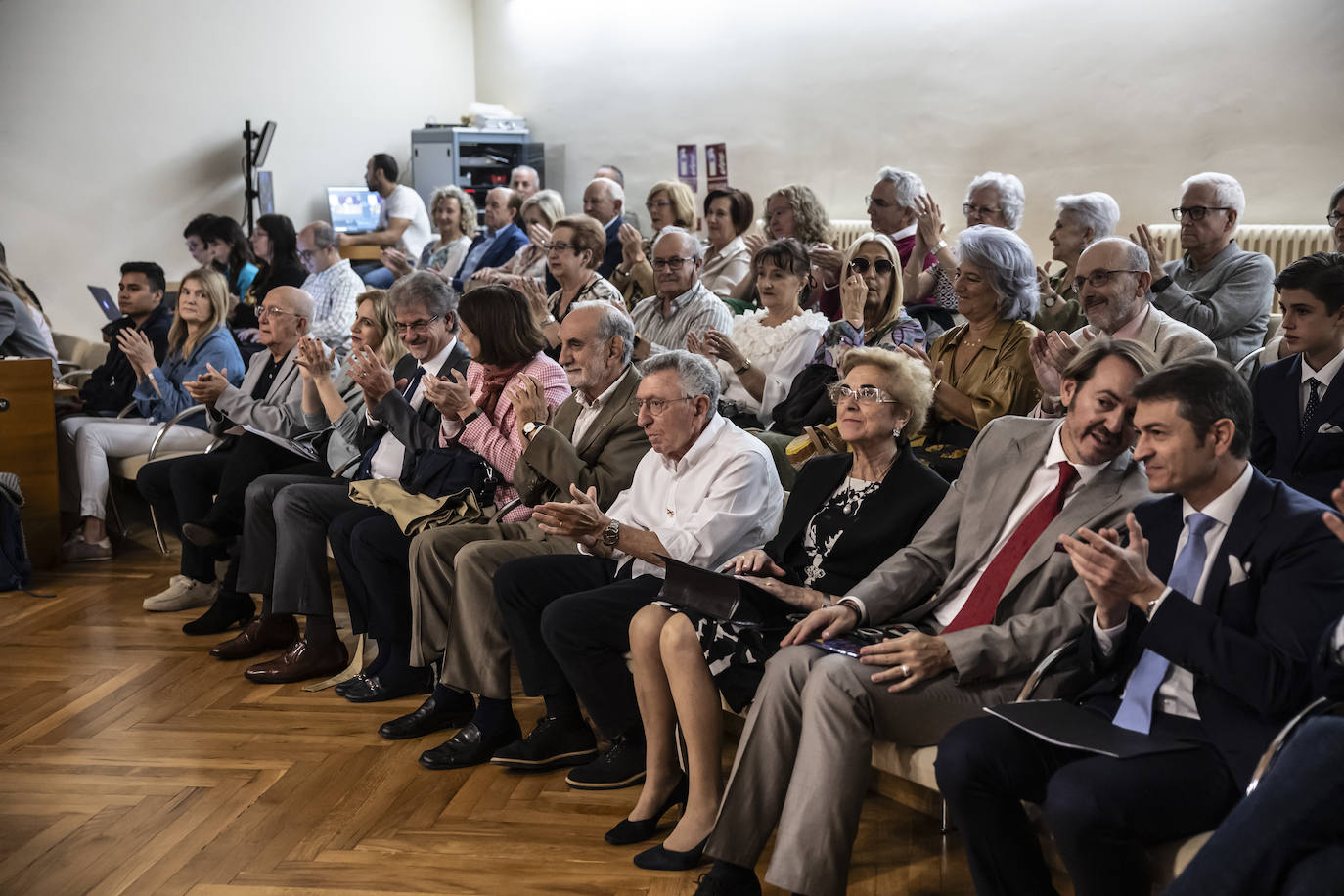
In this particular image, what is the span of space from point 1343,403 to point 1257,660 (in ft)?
4.26

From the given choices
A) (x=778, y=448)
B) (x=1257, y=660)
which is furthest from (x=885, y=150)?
(x=1257, y=660)

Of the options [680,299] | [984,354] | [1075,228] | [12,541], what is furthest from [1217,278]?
[12,541]

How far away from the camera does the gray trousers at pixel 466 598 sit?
3.36 metres

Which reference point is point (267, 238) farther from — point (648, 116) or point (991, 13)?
point (991, 13)

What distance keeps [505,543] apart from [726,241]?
3002 mm

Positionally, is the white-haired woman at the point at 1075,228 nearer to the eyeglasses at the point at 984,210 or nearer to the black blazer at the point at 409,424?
the eyeglasses at the point at 984,210

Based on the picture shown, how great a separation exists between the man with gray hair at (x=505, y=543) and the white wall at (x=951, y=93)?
14.6ft

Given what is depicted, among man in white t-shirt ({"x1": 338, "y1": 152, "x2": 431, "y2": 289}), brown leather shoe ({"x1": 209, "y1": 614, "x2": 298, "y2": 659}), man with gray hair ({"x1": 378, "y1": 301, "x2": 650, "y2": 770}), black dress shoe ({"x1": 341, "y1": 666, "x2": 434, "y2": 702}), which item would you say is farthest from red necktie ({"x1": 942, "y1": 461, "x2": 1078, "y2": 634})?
man in white t-shirt ({"x1": 338, "y1": 152, "x2": 431, "y2": 289})

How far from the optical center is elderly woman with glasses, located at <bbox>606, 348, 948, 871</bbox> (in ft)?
8.78

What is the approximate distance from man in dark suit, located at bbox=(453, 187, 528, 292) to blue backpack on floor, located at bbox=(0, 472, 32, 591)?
2.77m

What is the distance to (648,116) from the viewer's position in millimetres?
9352

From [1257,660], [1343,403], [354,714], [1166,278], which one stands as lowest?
[354,714]

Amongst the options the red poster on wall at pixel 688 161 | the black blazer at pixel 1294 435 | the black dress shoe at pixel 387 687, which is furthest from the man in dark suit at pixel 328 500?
the red poster on wall at pixel 688 161

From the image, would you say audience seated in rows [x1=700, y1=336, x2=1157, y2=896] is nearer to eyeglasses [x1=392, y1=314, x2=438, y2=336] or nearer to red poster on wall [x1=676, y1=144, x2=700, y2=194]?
eyeglasses [x1=392, y1=314, x2=438, y2=336]
